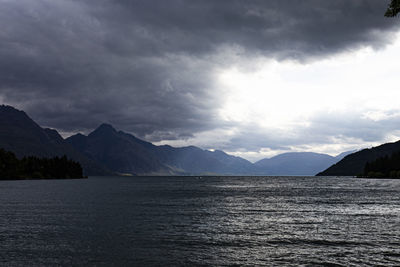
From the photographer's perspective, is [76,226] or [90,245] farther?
[76,226]

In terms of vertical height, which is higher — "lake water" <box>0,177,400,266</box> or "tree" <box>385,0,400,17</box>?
"tree" <box>385,0,400,17</box>

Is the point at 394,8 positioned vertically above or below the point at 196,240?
above

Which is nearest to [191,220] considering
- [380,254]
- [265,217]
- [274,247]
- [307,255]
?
[265,217]

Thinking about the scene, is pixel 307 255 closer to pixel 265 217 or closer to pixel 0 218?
pixel 265 217

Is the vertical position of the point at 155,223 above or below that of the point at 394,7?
below

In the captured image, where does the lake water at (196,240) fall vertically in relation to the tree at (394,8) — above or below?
below

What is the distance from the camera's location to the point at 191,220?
55.6 metres

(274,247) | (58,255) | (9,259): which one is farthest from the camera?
(274,247)

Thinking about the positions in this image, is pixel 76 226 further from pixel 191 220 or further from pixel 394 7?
pixel 394 7

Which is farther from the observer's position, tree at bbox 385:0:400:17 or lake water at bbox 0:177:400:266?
lake water at bbox 0:177:400:266

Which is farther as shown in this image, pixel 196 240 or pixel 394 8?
pixel 196 240

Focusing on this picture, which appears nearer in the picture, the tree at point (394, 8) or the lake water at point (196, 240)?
the tree at point (394, 8)

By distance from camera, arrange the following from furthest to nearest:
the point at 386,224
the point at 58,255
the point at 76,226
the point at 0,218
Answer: the point at 0,218
the point at 386,224
the point at 76,226
the point at 58,255

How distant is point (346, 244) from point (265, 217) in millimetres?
23600
